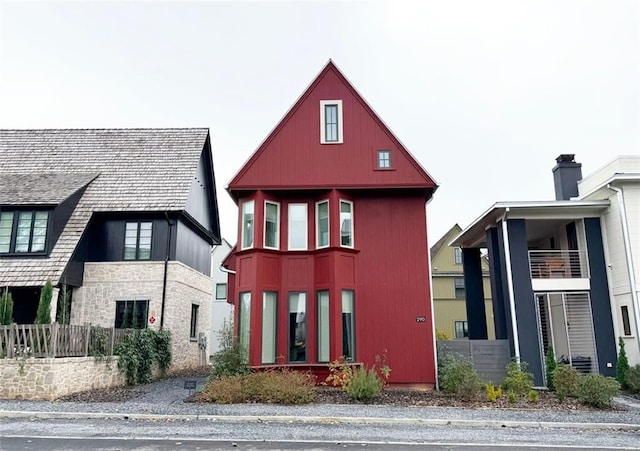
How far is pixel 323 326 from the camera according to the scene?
13547mm

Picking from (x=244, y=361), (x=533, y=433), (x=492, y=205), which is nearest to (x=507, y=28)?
(x=492, y=205)

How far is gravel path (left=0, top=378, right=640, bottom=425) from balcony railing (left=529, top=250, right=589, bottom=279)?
18.0 ft

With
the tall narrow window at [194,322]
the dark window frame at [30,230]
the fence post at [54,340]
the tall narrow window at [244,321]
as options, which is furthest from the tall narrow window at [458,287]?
the fence post at [54,340]

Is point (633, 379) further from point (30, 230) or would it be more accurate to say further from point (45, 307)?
point (30, 230)

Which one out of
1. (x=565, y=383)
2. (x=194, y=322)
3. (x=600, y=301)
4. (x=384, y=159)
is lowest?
(x=565, y=383)

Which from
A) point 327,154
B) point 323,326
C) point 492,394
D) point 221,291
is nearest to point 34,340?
point 323,326

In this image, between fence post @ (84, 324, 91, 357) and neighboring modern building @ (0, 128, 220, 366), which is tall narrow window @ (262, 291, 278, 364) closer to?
fence post @ (84, 324, 91, 357)

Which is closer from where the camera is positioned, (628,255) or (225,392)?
(225,392)

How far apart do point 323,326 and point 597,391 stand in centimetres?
718

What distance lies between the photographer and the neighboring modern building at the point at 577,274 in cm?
1454

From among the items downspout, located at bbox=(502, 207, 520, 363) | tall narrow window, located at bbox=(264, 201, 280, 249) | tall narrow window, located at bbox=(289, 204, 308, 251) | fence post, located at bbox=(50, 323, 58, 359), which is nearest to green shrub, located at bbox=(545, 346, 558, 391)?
downspout, located at bbox=(502, 207, 520, 363)

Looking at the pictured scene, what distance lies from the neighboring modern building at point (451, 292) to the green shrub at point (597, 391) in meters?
18.4

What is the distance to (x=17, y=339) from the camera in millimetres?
11859

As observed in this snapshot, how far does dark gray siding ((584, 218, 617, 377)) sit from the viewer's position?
14609 mm
